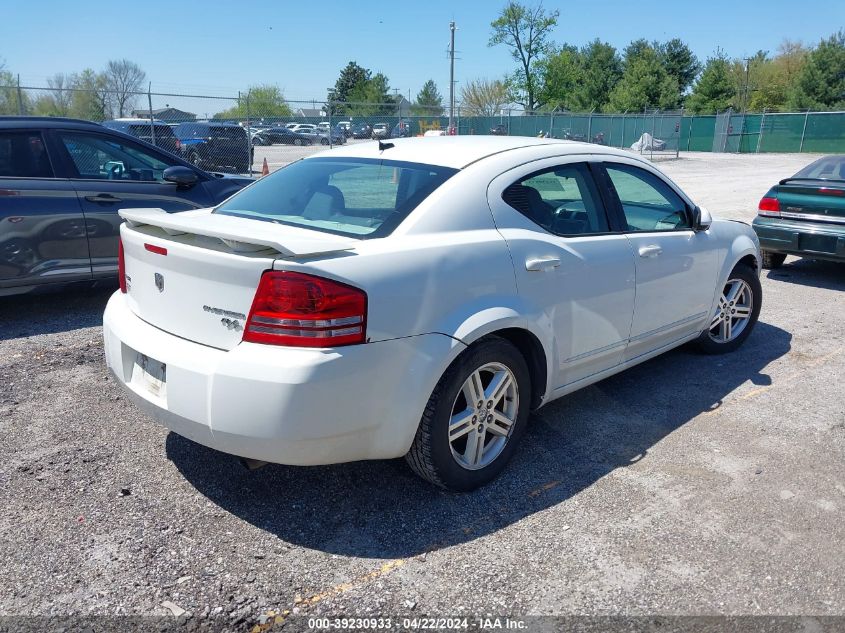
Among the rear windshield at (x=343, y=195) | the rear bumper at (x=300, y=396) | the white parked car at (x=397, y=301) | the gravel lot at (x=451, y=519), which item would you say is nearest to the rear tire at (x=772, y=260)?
Result: the gravel lot at (x=451, y=519)

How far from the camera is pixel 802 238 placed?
7754 mm

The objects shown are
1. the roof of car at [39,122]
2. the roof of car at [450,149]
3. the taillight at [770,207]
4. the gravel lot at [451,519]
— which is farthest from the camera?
the taillight at [770,207]

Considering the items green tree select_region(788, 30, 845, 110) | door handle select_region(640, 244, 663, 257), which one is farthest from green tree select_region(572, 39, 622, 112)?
door handle select_region(640, 244, 663, 257)

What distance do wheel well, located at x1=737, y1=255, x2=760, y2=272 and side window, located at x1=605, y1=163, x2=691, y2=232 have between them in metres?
0.99

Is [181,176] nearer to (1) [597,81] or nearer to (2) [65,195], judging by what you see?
(2) [65,195]

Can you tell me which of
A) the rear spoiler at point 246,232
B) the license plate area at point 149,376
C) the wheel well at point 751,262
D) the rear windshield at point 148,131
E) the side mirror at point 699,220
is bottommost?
the license plate area at point 149,376

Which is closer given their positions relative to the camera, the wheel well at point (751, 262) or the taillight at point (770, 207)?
the wheel well at point (751, 262)

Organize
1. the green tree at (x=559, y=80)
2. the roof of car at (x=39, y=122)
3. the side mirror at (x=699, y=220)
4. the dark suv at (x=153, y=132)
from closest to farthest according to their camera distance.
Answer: the side mirror at (x=699, y=220), the roof of car at (x=39, y=122), the dark suv at (x=153, y=132), the green tree at (x=559, y=80)

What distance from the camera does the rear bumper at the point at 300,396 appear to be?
2.58 meters

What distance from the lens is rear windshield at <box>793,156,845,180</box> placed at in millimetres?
7949

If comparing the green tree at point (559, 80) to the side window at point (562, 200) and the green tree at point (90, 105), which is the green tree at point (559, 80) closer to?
the green tree at point (90, 105)

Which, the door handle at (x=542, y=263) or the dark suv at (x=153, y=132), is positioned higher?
the dark suv at (x=153, y=132)

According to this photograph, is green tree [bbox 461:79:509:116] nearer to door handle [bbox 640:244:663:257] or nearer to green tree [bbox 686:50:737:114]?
green tree [bbox 686:50:737:114]

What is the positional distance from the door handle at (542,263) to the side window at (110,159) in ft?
14.5
